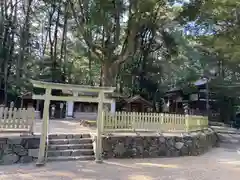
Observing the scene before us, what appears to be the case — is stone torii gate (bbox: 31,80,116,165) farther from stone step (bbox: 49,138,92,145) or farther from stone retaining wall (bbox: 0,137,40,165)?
stone retaining wall (bbox: 0,137,40,165)

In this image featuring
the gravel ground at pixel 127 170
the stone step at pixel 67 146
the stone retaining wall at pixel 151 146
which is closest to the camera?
the gravel ground at pixel 127 170

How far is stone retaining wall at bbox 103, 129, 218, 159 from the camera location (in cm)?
850

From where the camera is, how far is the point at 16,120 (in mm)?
7598

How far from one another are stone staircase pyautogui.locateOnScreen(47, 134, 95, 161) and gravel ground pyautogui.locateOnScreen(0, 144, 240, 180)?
0.45 m

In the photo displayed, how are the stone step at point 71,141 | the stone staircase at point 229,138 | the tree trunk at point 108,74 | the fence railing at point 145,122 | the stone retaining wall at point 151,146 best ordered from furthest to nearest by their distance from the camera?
the tree trunk at point 108,74, the stone staircase at point 229,138, the fence railing at point 145,122, the stone retaining wall at point 151,146, the stone step at point 71,141

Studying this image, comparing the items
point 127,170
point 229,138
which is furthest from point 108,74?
point 127,170

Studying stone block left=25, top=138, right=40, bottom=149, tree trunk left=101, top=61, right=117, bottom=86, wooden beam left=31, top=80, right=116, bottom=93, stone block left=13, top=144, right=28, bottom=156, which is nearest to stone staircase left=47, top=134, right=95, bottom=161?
stone block left=25, top=138, right=40, bottom=149

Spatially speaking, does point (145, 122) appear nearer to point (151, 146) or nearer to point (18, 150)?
point (151, 146)

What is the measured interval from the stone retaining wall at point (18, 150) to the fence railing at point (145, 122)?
2.32 m

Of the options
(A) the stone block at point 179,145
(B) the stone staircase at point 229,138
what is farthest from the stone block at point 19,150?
(B) the stone staircase at point 229,138

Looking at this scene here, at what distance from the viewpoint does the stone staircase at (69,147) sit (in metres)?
7.71

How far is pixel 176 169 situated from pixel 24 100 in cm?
1958

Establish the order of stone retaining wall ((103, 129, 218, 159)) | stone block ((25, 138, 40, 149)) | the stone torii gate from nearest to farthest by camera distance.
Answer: the stone torii gate → stone block ((25, 138, 40, 149)) → stone retaining wall ((103, 129, 218, 159))

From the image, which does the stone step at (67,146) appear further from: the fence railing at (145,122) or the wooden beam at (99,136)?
the fence railing at (145,122)
